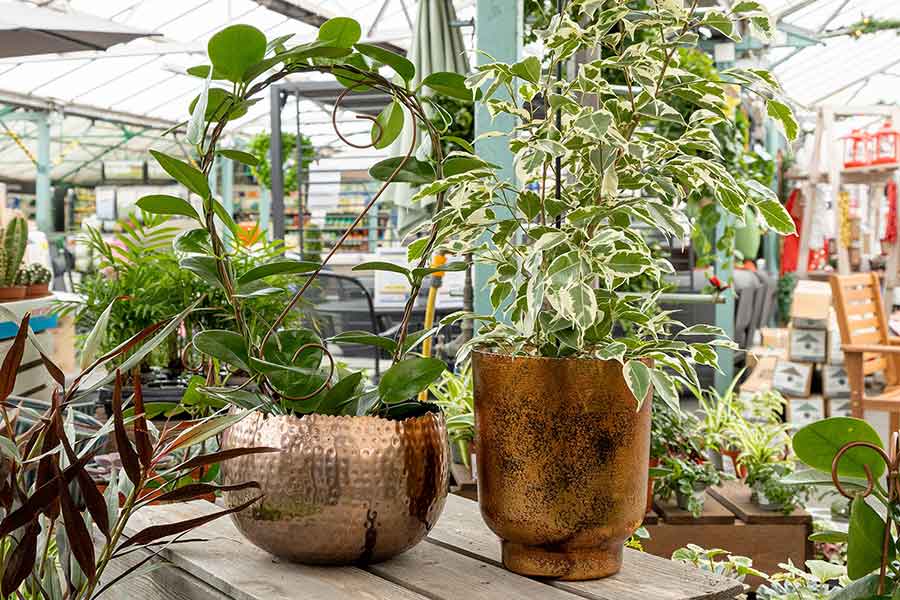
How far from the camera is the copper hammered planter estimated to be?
911 millimetres

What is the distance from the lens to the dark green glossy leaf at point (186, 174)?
0.89m

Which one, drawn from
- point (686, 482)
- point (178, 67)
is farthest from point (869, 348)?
point (178, 67)

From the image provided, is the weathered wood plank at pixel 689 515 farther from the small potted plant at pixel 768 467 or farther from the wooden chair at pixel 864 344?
the wooden chair at pixel 864 344

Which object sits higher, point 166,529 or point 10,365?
point 10,365

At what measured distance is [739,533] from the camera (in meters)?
2.22

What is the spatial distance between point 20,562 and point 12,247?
11.6 ft

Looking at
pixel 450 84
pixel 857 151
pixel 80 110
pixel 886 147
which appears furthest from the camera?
pixel 80 110

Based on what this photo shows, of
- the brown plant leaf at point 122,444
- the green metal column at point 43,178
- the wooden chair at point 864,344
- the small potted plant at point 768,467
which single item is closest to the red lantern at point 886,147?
the wooden chair at point 864,344

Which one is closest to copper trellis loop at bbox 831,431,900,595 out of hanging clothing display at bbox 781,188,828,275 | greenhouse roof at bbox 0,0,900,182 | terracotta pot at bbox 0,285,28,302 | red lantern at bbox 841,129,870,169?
terracotta pot at bbox 0,285,28,302

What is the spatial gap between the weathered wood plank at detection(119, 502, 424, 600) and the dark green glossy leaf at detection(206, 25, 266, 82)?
0.49 meters

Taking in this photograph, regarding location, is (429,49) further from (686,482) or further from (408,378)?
A: (408,378)

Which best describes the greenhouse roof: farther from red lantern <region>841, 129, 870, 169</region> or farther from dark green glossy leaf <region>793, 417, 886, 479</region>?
dark green glossy leaf <region>793, 417, 886, 479</region>

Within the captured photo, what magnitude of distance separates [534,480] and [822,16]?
15203 mm

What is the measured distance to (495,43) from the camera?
2490mm
